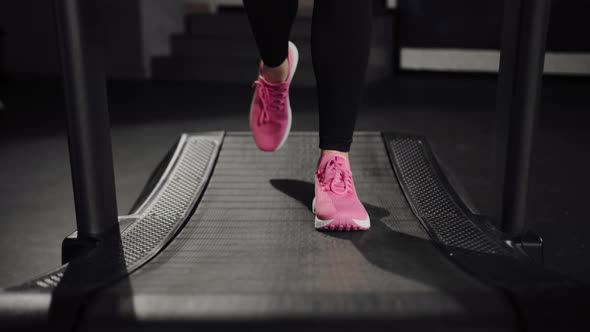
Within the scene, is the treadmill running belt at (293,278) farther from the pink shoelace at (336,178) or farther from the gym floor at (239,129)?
the gym floor at (239,129)

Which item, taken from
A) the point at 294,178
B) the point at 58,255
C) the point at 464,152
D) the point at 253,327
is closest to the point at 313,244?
the point at 253,327

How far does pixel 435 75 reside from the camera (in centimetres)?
414

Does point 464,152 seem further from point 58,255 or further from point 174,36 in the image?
point 174,36

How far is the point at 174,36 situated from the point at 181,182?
3.55 m

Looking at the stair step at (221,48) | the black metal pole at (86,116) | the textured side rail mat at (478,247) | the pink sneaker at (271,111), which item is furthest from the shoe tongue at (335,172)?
the stair step at (221,48)

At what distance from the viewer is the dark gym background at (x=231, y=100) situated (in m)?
1.33

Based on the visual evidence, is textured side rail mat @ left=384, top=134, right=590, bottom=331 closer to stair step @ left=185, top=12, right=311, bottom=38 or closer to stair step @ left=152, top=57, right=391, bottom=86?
stair step @ left=152, top=57, right=391, bottom=86

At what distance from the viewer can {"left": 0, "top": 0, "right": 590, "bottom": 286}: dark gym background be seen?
1329mm

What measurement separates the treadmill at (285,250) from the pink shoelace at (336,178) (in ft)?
0.26

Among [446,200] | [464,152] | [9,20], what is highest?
Result: [9,20]

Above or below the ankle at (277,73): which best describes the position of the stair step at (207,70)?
below

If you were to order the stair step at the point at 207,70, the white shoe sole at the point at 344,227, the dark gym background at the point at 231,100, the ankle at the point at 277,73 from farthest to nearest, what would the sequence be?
the stair step at the point at 207,70
the dark gym background at the point at 231,100
the ankle at the point at 277,73
the white shoe sole at the point at 344,227

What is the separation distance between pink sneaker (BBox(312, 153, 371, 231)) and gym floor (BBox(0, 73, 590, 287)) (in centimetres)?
25

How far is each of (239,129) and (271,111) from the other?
3.91 feet
